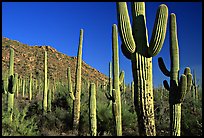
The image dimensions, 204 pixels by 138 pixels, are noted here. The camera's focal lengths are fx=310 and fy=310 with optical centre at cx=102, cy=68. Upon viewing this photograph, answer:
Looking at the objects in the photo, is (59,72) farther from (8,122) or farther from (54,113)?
(8,122)

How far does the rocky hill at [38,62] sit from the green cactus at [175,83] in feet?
119

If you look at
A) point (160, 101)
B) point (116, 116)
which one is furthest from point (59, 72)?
point (116, 116)

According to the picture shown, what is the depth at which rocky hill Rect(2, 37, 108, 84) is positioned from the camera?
1823 inches

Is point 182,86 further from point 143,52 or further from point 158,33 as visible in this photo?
point 158,33

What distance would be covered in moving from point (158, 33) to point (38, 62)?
45199mm

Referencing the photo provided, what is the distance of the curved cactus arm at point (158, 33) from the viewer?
268 inches

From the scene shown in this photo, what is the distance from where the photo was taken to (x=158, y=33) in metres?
6.81

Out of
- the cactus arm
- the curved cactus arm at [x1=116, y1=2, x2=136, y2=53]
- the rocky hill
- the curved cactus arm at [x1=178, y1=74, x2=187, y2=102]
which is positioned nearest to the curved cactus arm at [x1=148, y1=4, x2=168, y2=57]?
the curved cactus arm at [x1=116, y1=2, x2=136, y2=53]

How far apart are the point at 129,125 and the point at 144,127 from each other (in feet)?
21.4

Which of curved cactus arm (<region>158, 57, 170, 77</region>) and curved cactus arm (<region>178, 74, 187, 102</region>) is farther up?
curved cactus arm (<region>158, 57, 170, 77</region>)

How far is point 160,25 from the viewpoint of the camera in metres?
6.84

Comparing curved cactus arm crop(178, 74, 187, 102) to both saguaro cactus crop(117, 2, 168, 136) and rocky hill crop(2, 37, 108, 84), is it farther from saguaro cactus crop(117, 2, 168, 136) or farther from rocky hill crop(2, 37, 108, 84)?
rocky hill crop(2, 37, 108, 84)

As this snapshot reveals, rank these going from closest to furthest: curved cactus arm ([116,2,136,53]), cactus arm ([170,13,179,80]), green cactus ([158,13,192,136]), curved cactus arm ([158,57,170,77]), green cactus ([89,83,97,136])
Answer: curved cactus arm ([116,2,136,53]) → green cactus ([158,13,192,136]) → cactus arm ([170,13,179,80]) → curved cactus arm ([158,57,170,77]) → green cactus ([89,83,97,136])

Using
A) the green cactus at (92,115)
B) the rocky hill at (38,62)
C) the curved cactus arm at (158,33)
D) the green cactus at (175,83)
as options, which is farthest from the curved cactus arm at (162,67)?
the rocky hill at (38,62)
